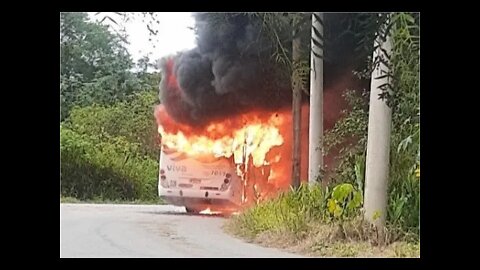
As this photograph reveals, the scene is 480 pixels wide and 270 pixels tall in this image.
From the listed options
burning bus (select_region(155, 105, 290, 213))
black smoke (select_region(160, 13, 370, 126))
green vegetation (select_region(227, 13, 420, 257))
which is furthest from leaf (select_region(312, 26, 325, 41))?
burning bus (select_region(155, 105, 290, 213))

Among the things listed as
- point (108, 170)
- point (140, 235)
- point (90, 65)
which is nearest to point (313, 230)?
point (140, 235)

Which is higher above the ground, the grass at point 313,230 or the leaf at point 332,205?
the leaf at point 332,205

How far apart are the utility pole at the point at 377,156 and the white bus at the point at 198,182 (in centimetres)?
45

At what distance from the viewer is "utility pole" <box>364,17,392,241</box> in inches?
101

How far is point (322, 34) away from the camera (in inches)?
101

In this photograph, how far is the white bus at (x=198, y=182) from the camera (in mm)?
2635

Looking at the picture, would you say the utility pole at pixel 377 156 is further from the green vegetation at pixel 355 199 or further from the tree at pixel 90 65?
the tree at pixel 90 65

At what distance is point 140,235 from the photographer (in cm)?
258

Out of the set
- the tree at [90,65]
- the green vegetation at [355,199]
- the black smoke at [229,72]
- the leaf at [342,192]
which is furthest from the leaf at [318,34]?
the tree at [90,65]
